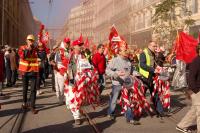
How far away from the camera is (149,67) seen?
9.84m

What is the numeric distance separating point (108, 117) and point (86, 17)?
112323 millimetres

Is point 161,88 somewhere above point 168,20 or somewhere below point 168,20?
below

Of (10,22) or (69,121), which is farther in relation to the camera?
(10,22)

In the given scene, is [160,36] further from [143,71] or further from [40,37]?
[143,71]

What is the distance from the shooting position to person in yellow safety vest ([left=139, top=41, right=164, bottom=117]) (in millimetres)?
9867

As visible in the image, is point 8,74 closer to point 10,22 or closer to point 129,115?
point 129,115

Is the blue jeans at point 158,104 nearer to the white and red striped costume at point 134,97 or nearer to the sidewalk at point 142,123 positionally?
the sidewalk at point 142,123

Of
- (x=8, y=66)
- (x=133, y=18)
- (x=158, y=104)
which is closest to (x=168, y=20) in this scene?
(x=8, y=66)

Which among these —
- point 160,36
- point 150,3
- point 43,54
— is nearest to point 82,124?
point 43,54

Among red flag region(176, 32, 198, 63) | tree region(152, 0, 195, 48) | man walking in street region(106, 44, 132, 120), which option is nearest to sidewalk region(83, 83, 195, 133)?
man walking in street region(106, 44, 132, 120)

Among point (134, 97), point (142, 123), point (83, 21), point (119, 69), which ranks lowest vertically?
point (142, 123)

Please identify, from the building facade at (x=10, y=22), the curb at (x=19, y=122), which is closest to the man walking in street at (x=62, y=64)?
the curb at (x=19, y=122)

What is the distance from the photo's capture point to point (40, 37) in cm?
1931

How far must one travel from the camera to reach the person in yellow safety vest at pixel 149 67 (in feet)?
32.4
